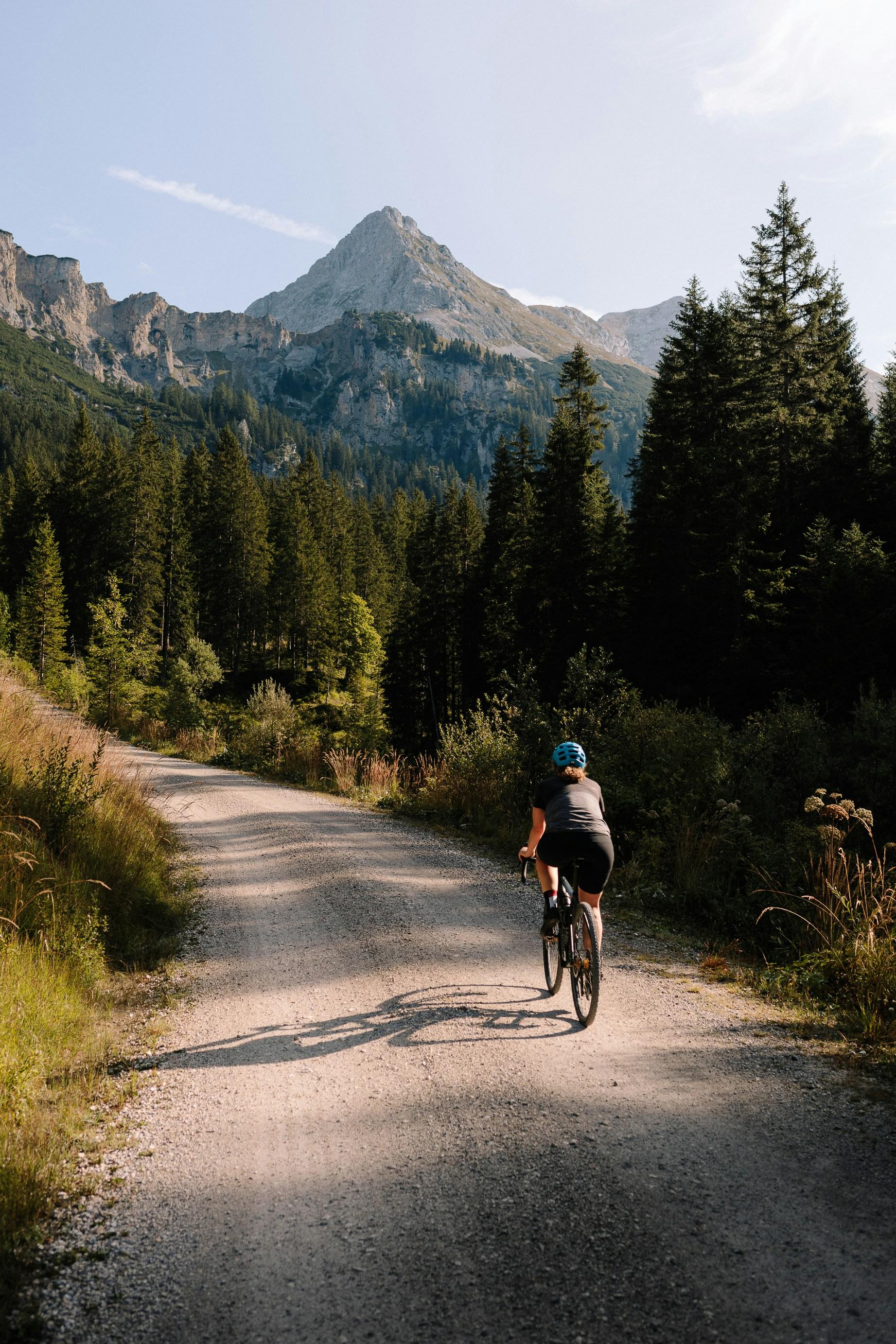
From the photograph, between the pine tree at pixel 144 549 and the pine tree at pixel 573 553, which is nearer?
the pine tree at pixel 573 553

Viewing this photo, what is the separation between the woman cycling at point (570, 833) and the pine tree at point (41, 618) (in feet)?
170

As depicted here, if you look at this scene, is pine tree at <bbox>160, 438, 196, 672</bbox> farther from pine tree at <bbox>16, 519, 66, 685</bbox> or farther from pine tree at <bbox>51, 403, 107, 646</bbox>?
pine tree at <bbox>16, 519, 66, 685</bbox>

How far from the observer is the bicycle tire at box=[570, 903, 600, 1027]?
4930 mm

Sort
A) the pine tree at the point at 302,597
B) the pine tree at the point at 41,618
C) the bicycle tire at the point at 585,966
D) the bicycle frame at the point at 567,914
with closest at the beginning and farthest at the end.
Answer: the bicycle tire at the point at 585,966, the bicycle frame at the point at 567,914, the pine tree at the point at 41,618, the pine tree at the point at 302,597

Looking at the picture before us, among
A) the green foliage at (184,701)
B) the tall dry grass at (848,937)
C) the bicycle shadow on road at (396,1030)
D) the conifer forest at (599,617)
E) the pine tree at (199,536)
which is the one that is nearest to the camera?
the bicycle shadow on road at (396,1030)

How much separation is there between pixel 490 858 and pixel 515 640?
2261 centimetres

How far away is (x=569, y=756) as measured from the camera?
18.1 ft

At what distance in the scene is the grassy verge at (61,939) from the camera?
3502 mm

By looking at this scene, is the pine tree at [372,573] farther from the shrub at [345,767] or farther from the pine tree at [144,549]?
the shrub at [345,767]

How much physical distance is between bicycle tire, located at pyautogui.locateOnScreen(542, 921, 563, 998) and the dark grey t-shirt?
85cm

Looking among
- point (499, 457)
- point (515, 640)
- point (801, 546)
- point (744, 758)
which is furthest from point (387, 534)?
point (744, 758)

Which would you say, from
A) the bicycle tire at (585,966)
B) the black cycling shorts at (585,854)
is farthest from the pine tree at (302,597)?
the bicycle tire at (585,966)

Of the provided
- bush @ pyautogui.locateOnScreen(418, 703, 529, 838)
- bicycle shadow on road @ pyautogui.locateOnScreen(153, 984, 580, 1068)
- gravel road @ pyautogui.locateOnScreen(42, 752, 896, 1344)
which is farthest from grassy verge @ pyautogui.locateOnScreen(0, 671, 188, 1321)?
bush @ pyautogui.locateOnScreen(418, 703, 529, 838)

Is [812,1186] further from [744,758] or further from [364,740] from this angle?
[364,740]
